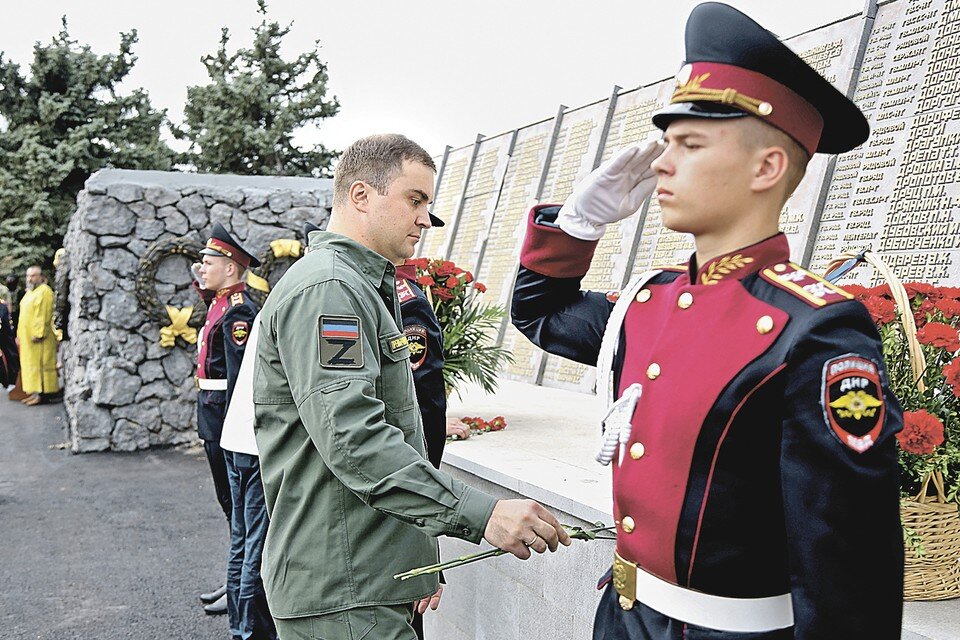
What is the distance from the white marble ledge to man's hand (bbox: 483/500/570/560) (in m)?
0.20

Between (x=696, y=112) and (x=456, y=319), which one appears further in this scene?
(x=456, y=319)

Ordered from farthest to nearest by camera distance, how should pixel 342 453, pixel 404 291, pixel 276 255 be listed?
pixel 276 255 → pixel 404 291 → pixel 342 453

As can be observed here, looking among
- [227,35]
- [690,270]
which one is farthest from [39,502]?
[227,35]

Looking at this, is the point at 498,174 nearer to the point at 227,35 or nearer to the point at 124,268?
the point at 124,268

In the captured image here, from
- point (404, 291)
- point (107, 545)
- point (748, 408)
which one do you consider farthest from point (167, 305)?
point (748, 408)

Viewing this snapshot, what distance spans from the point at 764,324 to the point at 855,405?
195 millimetres

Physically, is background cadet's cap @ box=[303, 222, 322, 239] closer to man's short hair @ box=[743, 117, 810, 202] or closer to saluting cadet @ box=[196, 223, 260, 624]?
saluting cadet @ box=[196, 223, 260, 624]

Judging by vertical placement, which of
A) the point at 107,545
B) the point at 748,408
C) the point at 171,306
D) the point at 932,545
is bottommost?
the point at 107,545

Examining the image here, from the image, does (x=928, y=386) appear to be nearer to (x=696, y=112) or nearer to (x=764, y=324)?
(x=764, y=324)

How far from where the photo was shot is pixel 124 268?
30.9 ft

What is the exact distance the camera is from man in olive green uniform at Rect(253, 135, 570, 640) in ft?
6.20

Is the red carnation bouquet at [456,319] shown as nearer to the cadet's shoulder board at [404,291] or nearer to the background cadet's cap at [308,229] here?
the background cadet's cap at [308,229]

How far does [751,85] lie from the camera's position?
146cm

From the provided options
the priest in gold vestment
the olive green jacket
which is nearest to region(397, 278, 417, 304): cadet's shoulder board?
the olive green jacket
